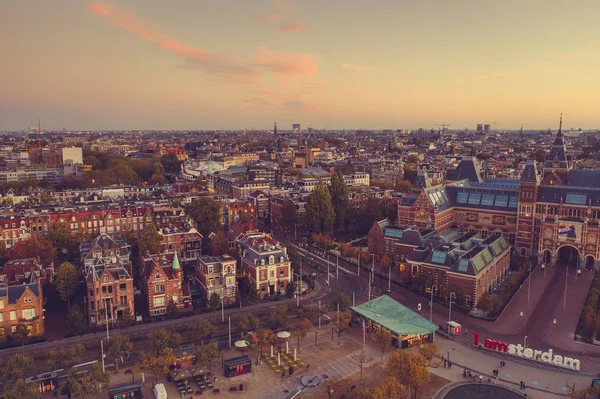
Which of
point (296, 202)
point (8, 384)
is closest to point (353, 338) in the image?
point (8, 384)

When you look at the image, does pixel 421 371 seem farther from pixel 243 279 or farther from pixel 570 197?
pixel 570 197

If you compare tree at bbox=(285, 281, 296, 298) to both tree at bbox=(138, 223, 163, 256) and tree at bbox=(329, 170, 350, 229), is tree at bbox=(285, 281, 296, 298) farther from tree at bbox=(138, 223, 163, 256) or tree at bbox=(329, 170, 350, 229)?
tree at bbox=(329, 170, 350, 229)

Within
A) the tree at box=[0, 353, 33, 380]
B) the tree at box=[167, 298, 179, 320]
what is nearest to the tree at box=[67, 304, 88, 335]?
the tree at box=[167, 298, 179, 320]

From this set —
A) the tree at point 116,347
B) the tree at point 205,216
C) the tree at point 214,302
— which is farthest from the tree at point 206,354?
the tree at point 205,216

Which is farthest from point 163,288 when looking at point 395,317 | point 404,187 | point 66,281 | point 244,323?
point 404,187

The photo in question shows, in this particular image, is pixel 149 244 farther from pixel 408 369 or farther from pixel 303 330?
pixel 408 369
